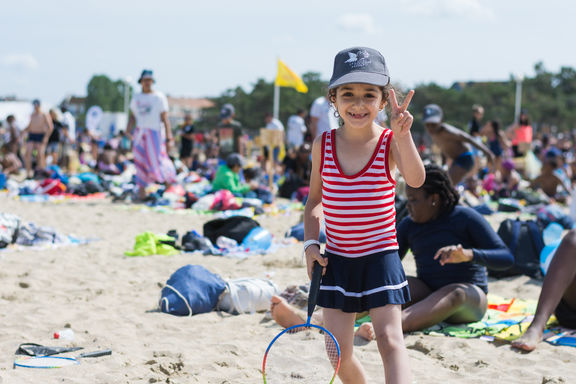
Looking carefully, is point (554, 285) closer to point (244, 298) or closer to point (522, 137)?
point (244, 298)

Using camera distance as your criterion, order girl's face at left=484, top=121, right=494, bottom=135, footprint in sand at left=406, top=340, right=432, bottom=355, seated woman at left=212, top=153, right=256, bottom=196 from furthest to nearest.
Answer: girl's face at left=484, top=121, right=494, bottom=135, seated woman at left=212, top=153, right=256, bottom=196, footprint in sand at left=406, top=340, right=432, bottom=355

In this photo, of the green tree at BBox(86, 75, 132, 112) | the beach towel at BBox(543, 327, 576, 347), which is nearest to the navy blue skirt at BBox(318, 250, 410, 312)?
the beach towel at BBox(543, 327, 576, 347)

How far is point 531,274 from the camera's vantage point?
532 cm

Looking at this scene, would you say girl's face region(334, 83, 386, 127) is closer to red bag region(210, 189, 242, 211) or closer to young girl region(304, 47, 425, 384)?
young girl region(304, 47, 425, 384)

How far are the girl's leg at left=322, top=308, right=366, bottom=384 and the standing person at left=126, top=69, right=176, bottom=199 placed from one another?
784 centimetres

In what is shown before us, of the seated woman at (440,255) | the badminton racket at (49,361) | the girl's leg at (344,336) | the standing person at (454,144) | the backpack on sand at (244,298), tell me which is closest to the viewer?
the girl's leg at (344,336)

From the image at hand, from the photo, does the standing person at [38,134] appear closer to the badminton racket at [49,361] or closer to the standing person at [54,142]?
the standing person at [54,142]

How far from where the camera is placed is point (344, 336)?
2412mm

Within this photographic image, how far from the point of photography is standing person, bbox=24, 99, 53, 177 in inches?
555

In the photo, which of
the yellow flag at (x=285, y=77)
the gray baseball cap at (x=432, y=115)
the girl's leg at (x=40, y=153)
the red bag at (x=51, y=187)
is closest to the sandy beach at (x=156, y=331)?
the gray baseball cap at (x=432, y=115)

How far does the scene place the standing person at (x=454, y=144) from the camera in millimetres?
7355

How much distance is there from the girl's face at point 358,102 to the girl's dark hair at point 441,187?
1.50 meters

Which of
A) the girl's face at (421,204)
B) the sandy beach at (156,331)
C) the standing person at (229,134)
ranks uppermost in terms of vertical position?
the standing person at (229,134)

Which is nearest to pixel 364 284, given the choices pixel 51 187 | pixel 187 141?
pixel 51 187
